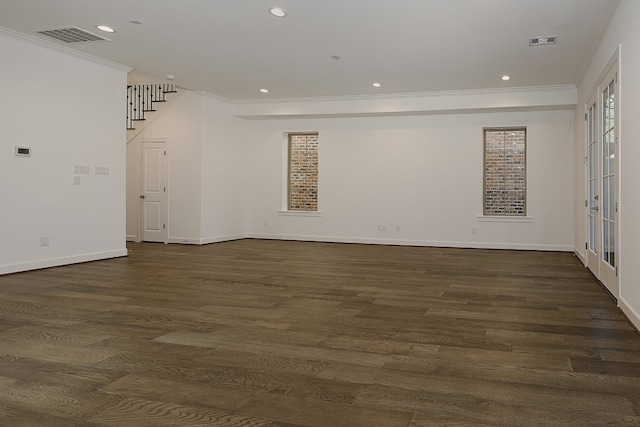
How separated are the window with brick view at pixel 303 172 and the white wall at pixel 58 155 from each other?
4.20 metres

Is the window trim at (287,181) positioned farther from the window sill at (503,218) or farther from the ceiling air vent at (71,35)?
the ceiling air vent at (71,35)

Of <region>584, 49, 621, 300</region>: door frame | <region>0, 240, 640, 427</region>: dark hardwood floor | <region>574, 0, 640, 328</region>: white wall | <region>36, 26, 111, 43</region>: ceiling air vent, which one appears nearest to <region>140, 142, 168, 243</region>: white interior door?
<region>36, 26, 111, 43</region>: ceiling air vent

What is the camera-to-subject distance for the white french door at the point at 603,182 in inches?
198

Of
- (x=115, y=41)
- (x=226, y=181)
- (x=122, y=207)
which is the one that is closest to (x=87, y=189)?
(x=122, y=207)

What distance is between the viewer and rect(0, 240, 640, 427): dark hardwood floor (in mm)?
2277

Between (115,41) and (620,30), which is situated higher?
(115,41)

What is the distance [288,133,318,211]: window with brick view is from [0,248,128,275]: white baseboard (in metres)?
4.20

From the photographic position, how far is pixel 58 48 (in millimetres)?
6676

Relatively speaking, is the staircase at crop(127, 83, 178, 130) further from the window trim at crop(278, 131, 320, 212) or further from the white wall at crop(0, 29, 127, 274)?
the window trim at crop(278, 131, 320, 212)

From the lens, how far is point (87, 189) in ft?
23.6

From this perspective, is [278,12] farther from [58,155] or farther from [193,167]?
[193,167]

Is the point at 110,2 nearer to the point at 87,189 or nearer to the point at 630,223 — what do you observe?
the point at 87,189

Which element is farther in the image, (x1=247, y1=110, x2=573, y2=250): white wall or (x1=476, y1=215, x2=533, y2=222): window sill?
(x1=476, y1=215, x2=533, y2=222): window sill

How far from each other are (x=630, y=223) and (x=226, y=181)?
26.0 ft
